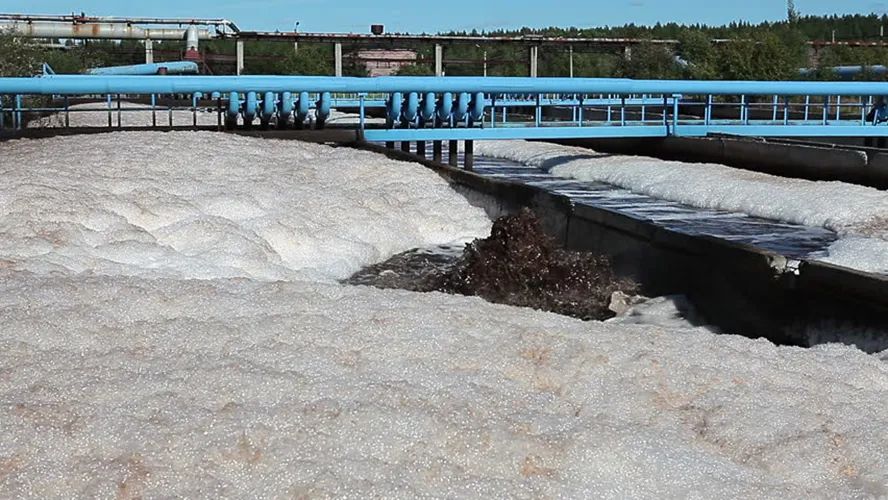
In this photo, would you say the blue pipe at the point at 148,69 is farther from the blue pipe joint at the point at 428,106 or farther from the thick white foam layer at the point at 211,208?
the thick white foam layer at the point at 211,208

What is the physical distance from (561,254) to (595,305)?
30.8 inches

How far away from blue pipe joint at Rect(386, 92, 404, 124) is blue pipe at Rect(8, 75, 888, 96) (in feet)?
1.15

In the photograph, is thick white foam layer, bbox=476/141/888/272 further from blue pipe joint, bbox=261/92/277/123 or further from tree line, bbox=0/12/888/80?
tree line, bbox=0/12/888/80

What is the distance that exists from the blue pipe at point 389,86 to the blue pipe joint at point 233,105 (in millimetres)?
363

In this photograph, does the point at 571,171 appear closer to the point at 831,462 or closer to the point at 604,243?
the point at 604,243

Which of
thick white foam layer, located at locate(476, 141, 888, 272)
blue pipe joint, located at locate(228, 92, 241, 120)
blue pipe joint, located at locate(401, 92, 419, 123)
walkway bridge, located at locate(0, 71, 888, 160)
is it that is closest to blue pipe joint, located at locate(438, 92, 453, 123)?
walkway bridge, located at locate(0, 71, 888, 160)

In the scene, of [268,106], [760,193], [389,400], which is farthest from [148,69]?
[389,400]

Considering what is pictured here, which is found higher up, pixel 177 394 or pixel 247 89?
pixel 247 89

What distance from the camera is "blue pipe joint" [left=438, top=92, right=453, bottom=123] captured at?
1630 centimetres

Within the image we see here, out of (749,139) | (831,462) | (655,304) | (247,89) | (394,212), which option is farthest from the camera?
(749,139)

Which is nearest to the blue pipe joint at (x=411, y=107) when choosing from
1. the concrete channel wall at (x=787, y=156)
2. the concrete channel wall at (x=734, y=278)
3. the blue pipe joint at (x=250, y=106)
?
the blue pipe joint at (x=250, y=106)

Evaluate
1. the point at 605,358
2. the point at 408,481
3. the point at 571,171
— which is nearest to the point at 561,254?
the point at 605,358

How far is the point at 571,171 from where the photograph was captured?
2061cm

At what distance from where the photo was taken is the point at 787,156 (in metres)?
16.9
